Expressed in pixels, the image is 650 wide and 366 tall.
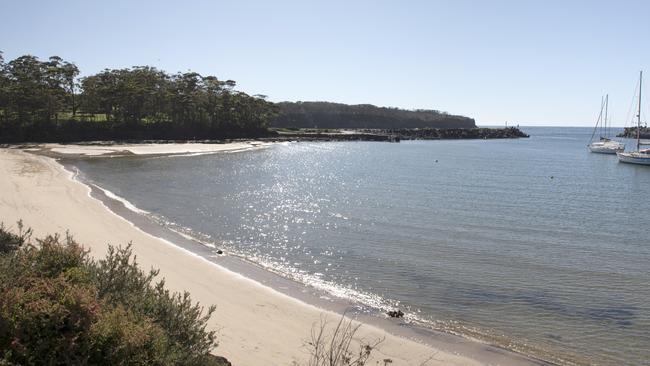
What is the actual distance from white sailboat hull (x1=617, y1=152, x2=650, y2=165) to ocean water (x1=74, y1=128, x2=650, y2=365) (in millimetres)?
21641

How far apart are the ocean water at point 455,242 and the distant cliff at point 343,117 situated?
11968 centimetres

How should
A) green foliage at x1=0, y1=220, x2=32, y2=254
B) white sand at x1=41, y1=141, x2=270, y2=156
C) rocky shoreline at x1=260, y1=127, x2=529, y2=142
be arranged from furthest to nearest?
rocky shoreline at x1=260, y1=127, x2=529, y2=142, white sand at x1=41, y1=141, x2=270, y2=156, green foliage at x1=0, y1=220, x2=32, y2=254

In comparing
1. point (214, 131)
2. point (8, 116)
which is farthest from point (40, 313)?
point (214, 131)

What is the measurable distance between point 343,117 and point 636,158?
380 ft

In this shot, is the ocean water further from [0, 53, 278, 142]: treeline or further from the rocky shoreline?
the rocky shoreline

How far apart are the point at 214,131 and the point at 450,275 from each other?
89521mm

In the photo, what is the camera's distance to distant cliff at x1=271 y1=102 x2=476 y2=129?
167600 millimetres

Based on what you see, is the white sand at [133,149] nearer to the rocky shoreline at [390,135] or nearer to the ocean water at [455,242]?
the ocean water at [455,242]

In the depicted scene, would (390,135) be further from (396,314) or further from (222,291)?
(396,314)

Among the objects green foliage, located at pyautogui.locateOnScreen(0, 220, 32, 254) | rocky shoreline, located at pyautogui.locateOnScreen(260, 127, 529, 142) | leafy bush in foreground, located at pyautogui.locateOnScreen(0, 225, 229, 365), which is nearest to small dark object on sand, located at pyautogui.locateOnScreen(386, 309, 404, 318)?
leafy bush in foreground, located at pyautogui.locateOnScreen(0, 225, 229, 365)

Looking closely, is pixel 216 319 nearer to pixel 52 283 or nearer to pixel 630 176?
pixel 52 283

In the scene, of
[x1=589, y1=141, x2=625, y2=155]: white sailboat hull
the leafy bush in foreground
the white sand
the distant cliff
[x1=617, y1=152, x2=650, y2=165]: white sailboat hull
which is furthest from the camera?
the distant cliff

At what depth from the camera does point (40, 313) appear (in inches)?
207

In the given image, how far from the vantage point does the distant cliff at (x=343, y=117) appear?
167600 mm
